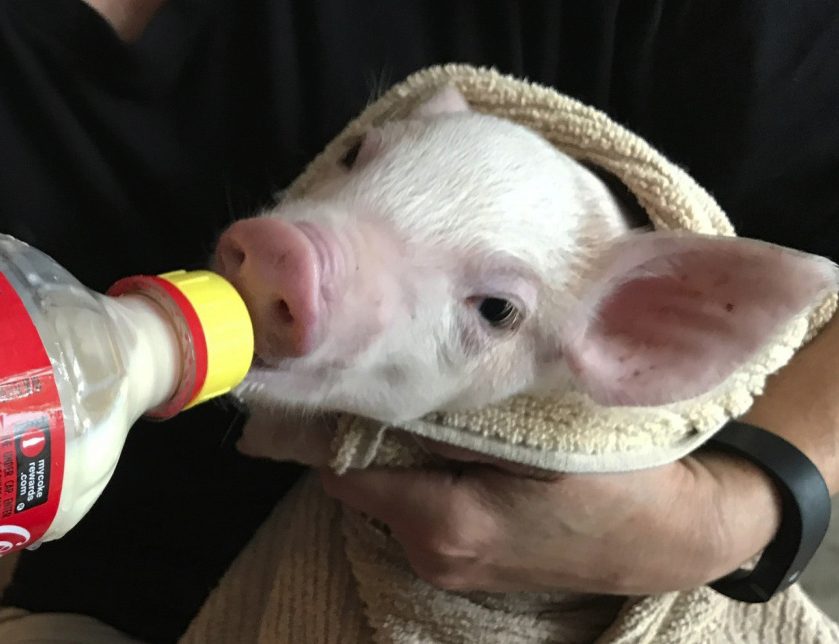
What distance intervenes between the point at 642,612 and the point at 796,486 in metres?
0.19

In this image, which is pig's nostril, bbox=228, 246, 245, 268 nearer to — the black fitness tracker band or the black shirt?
the black shirt

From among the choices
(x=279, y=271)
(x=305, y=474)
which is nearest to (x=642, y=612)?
(x=305, y=474)

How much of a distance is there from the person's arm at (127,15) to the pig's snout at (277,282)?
0.98ft

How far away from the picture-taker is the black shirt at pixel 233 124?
0.76m

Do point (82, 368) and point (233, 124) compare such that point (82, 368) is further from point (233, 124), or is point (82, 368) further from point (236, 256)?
point (233, 124)

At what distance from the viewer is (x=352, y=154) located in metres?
0.80

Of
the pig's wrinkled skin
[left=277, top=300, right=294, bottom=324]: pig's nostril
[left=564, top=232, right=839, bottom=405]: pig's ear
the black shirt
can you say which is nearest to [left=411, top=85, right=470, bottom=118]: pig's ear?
the pig's wrinkled skin

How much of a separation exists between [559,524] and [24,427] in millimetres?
512

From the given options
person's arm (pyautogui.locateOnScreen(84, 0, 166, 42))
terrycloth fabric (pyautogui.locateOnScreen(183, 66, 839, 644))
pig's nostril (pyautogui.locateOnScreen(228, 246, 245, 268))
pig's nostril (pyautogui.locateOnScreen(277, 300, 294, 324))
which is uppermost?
person's arm (pyautogui.locateOnScreen(84, 0, 166, 42))

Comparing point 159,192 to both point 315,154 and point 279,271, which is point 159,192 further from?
point 279,271

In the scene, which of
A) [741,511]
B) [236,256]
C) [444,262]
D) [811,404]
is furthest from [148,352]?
[811,404]

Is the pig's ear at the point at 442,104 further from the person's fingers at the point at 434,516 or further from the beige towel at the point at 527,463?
the person's fingers at the point at 434,516

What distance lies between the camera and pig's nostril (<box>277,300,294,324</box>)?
1.87 ft

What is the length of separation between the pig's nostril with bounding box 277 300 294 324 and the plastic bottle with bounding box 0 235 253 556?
6 cm
